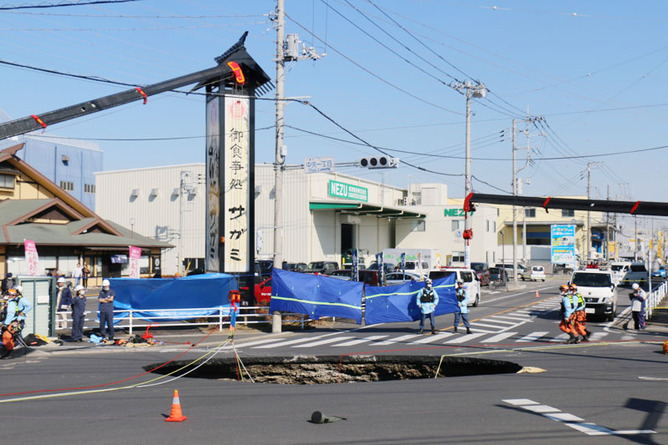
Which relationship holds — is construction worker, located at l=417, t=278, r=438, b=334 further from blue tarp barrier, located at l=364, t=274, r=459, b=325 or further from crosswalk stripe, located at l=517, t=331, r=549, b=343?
crosswalk stripe, located at l=517, t=331, r=549, b=343

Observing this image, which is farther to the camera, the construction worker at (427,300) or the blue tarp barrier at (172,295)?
the blue tarp barrier at (172,295)

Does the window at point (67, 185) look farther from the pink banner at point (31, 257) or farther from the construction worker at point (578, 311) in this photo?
the construction worker at point (578, 311)

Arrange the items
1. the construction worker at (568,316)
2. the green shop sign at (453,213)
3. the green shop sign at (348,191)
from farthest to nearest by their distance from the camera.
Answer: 1. the green shop sign at (453,213)
2. the green shop sign at (348,191)
3. the construction worker at (568,316)

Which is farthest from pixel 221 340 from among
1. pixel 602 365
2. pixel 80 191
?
pixel 80 191

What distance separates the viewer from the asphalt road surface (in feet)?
28.8

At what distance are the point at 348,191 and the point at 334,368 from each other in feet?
159

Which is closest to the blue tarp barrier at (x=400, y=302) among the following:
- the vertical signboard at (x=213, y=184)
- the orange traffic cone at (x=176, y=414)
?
the vertical signboard at (x=213, y=184)

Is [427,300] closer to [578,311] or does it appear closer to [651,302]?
[578,311]

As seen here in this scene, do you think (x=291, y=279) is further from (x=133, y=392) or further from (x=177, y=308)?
(x=133, y=392)

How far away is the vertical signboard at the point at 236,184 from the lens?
993 inches

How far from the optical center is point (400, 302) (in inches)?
912

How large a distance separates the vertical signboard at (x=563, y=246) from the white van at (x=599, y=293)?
110 ft

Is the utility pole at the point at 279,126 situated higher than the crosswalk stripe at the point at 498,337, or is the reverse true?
the utility pole at the point at 279,126

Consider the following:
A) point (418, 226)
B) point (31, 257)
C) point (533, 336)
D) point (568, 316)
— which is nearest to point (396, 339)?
point (533, 336)
